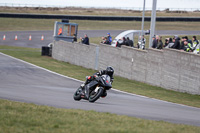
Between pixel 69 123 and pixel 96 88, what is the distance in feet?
12.9

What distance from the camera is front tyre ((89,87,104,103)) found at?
12.1 meters

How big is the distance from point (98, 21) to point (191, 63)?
4986 centimetres

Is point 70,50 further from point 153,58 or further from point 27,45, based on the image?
point 27,45

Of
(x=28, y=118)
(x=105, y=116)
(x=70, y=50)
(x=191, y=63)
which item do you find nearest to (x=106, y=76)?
(x=105, y=116)

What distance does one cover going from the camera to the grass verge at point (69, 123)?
772 cm

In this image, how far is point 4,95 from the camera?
1272 centimetres

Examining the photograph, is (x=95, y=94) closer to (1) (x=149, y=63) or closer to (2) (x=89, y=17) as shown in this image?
(1) (x=149, y=63)

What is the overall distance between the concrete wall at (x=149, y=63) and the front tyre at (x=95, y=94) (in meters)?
6.52

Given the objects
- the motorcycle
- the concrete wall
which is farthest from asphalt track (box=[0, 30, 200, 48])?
the motorcycle

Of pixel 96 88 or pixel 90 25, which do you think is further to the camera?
pixel 90 25

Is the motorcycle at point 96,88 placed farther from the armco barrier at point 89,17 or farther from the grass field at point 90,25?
A: the armco barrier at point 89,17

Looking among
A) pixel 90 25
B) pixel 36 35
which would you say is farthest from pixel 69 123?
pixel 90 25

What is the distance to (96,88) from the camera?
484 inches

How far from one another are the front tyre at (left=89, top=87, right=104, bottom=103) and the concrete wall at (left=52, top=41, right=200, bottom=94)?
652cm
